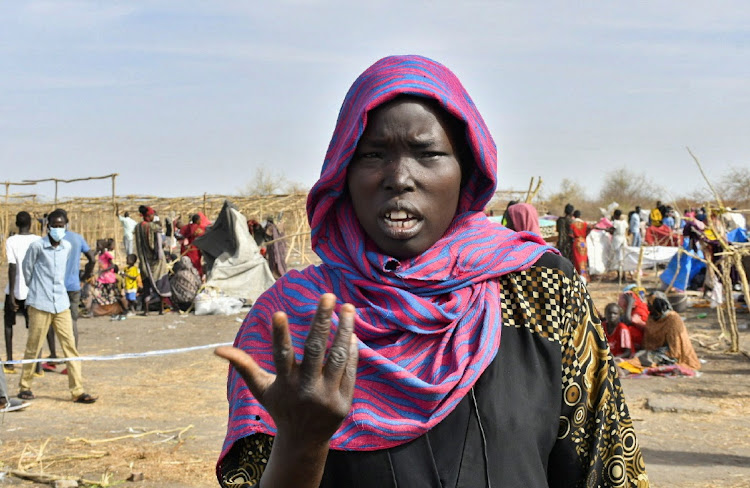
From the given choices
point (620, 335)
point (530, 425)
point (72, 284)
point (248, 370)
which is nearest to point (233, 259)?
point (72, 284)

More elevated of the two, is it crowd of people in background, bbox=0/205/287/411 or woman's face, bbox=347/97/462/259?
woman's face, bbox=347/97/462/259

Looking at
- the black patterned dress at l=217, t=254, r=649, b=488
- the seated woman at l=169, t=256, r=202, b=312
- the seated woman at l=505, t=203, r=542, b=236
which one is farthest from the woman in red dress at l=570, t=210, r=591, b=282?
the black patterned dress at l=217, t=254, r=649, b=488

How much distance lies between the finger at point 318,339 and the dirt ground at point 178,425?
16.0ft

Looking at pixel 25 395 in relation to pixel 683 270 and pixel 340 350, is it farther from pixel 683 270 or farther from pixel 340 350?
pixel 683 270

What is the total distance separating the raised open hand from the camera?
1.23 metres

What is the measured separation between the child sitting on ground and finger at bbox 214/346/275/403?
47.2 feet

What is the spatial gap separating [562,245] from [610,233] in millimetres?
2761

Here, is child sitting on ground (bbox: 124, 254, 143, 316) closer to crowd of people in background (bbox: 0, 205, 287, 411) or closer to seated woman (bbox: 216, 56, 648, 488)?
crowd of people in background (bbox: 0, 205, 287, 411)

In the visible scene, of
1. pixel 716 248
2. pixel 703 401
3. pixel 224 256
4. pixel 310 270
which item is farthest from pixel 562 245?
pixel 310 270

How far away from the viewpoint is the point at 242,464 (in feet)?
5.68

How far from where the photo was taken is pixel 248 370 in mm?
1313

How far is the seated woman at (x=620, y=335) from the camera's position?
9703 millimetres

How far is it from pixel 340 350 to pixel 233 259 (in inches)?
614

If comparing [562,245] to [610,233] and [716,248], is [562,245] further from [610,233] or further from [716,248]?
[716,248]
